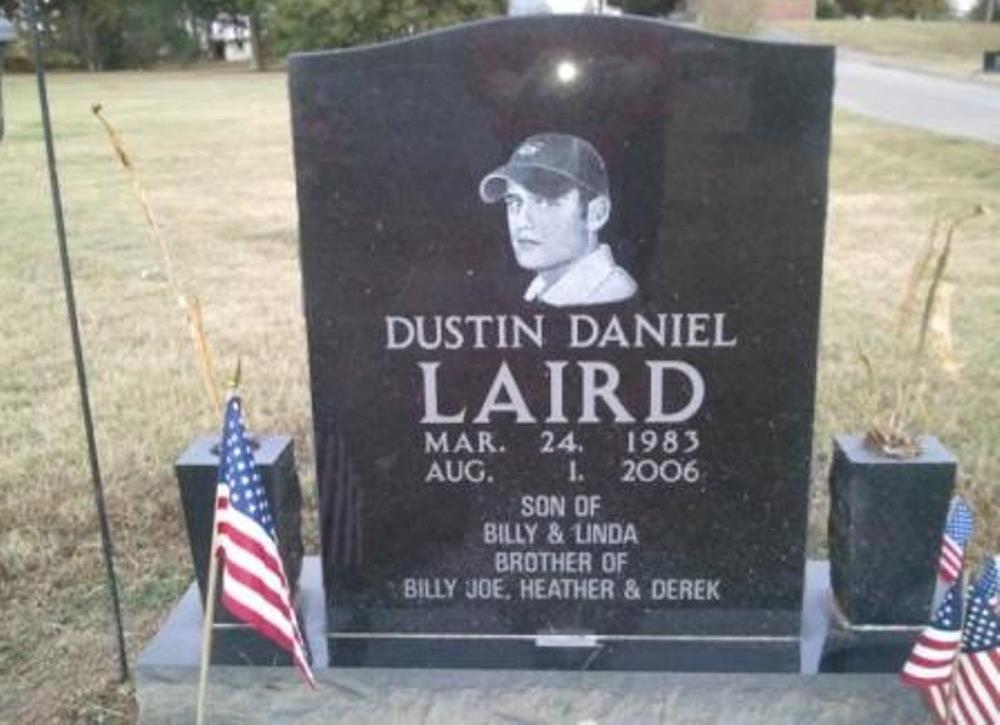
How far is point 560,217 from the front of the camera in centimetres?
279

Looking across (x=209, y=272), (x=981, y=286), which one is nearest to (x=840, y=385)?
(x=981, y=286)

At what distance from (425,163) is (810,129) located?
0.83 m

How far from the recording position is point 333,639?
122 inches

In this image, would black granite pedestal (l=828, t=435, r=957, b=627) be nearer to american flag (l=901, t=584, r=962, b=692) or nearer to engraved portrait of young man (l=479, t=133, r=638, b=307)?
american flag (l=901, t=584, r=962, b=692)

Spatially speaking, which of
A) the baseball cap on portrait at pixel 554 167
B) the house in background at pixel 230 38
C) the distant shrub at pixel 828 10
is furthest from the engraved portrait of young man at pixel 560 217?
the distant shrub at pixel 828 10

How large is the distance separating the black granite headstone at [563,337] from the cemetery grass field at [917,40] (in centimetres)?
3209

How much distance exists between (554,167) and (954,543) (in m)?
1.37

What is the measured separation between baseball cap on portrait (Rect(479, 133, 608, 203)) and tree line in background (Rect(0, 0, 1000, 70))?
3757 centimetres

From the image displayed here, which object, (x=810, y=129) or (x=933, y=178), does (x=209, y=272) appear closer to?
(x=810, y=129)

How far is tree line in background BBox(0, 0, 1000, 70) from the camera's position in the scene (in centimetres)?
4338

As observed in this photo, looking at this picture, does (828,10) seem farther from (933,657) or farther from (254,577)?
(254,577)

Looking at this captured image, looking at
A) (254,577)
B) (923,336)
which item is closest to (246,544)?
(254,577)

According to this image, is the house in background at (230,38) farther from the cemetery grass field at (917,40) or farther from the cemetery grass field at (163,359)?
the cemetery grass field at (163,359)

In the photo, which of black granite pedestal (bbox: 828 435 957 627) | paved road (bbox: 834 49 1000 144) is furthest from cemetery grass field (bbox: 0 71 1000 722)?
paved road (bbox: 834 49 1000 144)
